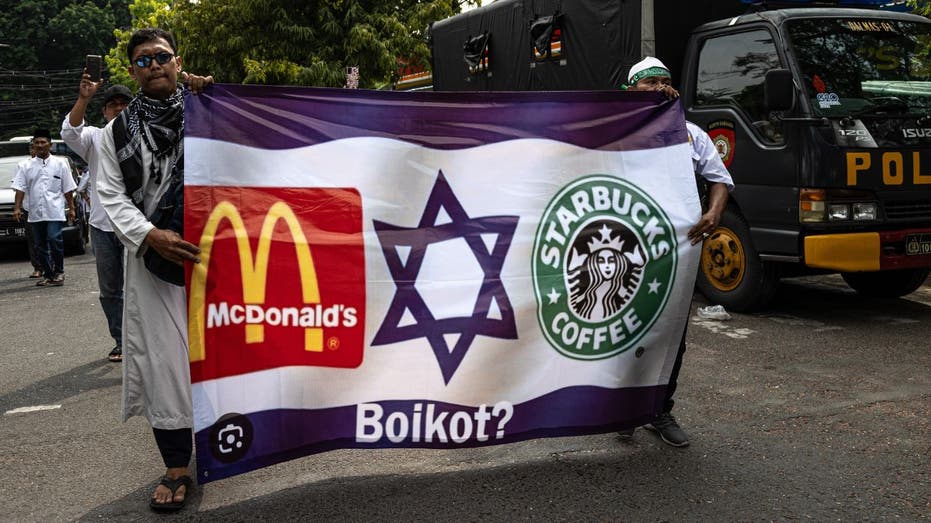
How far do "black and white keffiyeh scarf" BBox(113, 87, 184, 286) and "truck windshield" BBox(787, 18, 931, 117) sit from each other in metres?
4.96

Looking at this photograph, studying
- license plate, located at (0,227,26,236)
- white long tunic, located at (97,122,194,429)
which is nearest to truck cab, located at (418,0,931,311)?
white long tunic, located at (97,122,194,429)

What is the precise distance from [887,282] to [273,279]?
248 inches

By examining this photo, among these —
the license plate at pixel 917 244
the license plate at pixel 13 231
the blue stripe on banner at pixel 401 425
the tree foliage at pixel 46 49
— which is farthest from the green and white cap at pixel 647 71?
the tree foliage at pixel 46 49

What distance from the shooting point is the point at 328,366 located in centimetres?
356

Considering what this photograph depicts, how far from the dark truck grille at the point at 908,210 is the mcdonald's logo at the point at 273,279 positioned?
4.81 meters

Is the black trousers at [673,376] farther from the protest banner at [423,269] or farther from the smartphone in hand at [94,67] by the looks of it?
the smartphone in hand at [94,67]

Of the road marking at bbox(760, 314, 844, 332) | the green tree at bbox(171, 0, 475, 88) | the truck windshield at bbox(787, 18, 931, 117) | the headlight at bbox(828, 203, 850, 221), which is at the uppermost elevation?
the green tree at bbox(171, 0, 475, 88)

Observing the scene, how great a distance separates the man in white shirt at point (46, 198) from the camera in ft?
35.0

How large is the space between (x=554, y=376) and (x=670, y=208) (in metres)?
0.92

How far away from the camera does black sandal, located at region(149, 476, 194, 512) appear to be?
3.57 metres

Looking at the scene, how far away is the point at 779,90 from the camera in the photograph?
6562 millimetres

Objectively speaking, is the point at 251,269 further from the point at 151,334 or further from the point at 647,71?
the point at 647,71

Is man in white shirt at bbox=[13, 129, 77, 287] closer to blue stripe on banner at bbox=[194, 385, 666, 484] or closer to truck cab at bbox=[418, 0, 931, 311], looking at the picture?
truck cab at bbox=[418, 0, 931, 311]

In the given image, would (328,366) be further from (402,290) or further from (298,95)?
(298,95)
